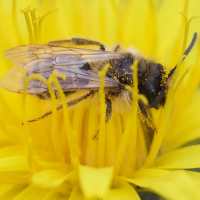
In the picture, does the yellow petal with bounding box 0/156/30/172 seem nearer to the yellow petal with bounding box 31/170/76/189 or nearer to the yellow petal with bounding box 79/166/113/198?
the yellow petal with bounding box 31/170/76/189

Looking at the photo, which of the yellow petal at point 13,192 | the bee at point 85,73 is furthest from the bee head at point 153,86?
the yellow petal at point 13,192

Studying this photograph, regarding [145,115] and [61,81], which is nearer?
[61,81]

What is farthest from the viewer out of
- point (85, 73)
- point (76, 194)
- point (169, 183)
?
point (85, 73)

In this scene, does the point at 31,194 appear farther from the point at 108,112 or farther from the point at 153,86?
the point at 153,86

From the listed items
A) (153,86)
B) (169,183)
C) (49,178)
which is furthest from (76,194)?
(153,86)

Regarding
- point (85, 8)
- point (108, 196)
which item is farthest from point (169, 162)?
point (85, 8)

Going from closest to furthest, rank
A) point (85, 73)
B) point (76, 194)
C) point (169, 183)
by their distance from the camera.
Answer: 1. point (169, 183)
2. point (76, 194)
3. point (85, 73)
